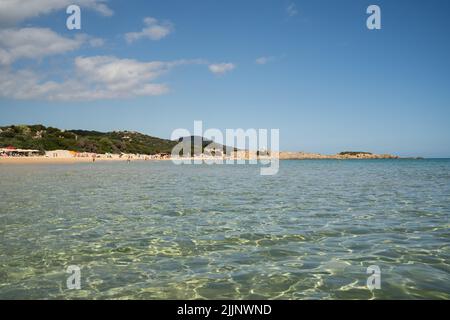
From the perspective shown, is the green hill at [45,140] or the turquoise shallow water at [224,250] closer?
the turquoise shallow water at [224,250]

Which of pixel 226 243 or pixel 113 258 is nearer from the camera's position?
pixel 113 258

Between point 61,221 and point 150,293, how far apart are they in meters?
9.40

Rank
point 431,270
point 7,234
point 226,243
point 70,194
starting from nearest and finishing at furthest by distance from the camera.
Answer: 1. point 431,270
2. point 226,243
3. point 7,234
4. point 70,194

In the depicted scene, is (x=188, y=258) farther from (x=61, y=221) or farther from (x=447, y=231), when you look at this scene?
(x=447, y=231)

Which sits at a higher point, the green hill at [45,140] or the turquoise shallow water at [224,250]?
the green hill at [45,140]

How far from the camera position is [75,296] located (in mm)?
7652

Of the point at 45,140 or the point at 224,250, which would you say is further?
the point at 45,140

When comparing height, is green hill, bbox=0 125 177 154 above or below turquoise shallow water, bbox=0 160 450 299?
above

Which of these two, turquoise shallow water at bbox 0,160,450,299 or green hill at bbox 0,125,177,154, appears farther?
green hill at bbox 0,125,177,154

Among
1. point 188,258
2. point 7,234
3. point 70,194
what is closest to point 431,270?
point 188,258

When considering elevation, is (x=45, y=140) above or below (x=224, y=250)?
above

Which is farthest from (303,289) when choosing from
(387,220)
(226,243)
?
(387,220)

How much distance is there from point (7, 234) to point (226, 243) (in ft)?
26.8
